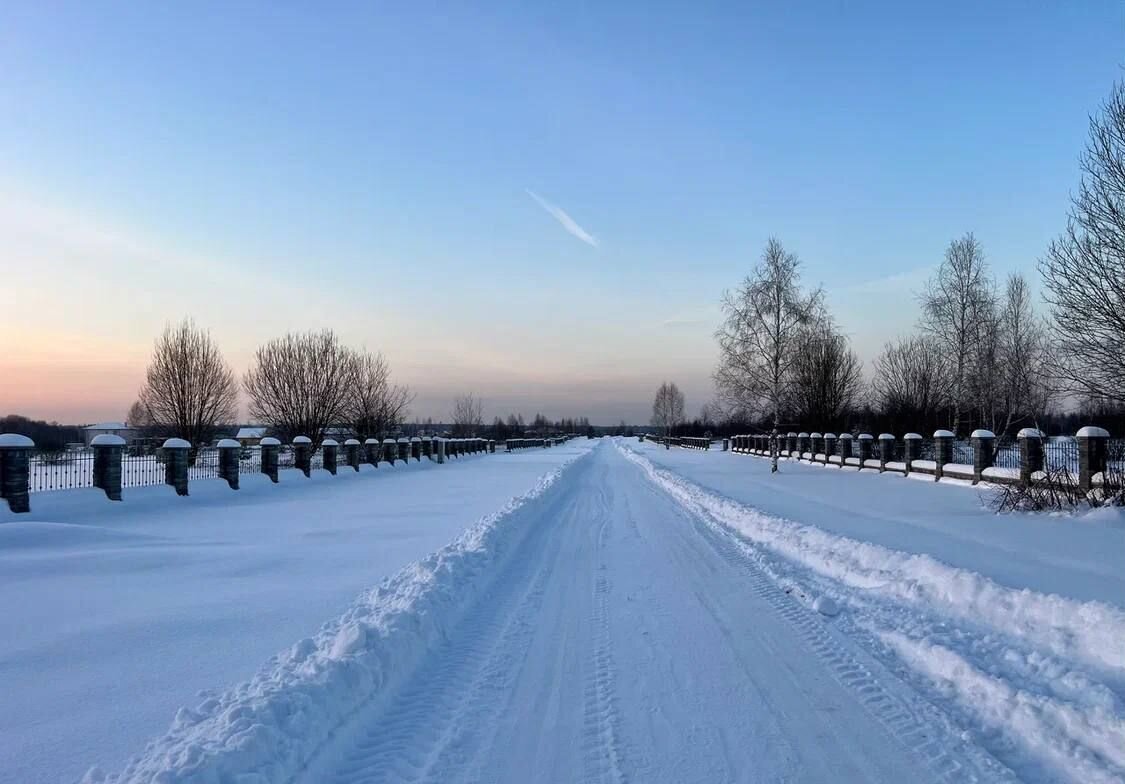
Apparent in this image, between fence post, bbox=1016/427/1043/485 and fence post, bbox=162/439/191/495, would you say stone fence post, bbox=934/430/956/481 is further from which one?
fence post, bbox=162/439/191/495

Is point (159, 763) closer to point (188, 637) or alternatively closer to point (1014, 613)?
point (188, 637)

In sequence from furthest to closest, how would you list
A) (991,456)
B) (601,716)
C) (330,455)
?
(330,455) → (991,456) → (601,716)

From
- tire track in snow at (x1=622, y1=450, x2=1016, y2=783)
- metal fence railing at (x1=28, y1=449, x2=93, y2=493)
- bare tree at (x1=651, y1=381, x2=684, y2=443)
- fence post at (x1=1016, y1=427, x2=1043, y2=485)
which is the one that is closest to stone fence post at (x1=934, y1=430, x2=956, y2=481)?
fence post at (x1=1016, y1=427, x2=1043, y2=485)

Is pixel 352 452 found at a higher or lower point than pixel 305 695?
higher

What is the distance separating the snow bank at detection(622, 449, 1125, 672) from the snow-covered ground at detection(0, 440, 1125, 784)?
0.10ft

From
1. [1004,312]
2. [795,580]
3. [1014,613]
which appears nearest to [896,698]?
[1014,613]

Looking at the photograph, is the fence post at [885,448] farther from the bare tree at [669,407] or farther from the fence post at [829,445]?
the bare tree at [669,407]

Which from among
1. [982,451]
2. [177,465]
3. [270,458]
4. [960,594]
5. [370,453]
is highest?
[982,451]

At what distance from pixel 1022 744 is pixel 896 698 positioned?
88 centimetres

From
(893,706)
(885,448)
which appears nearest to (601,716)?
(893,706)

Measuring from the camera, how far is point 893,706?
16.3 ft

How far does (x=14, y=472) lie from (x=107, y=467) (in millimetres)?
2704

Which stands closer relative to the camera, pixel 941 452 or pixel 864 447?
pixel 941 452

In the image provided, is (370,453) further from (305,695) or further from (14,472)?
(305,695)
